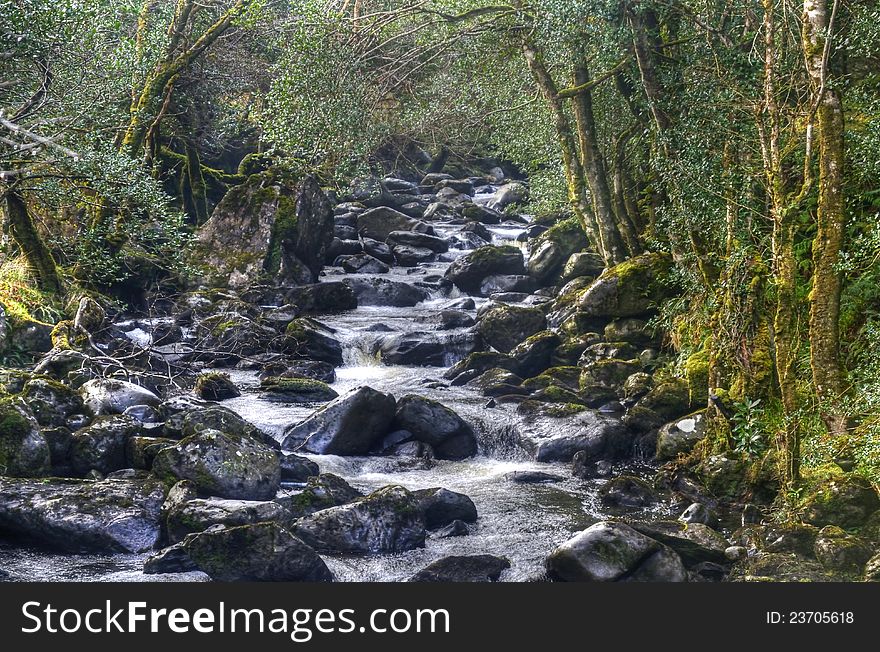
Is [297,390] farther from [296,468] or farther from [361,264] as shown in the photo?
[361,264]

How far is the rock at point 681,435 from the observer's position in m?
13.6

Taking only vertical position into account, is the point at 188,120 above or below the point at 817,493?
above

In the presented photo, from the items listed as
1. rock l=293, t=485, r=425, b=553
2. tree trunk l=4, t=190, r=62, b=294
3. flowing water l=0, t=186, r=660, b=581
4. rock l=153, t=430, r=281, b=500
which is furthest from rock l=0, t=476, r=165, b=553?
tree trunk l=4, t=190, r=62, b=294

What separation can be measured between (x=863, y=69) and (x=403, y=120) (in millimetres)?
12537

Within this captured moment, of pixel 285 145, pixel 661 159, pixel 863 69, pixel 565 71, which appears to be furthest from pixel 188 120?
pixel 863 69

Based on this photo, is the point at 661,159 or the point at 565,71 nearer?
the point at 661,159

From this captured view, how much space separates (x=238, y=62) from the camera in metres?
28.5

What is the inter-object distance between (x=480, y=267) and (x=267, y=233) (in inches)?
259

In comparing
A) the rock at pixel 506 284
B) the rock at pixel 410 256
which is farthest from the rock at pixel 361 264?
the rock at pixel 506 284

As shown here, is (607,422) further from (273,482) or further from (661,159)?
(273,482)

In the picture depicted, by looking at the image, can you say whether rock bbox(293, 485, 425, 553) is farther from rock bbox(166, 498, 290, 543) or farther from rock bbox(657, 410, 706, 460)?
rock bbox(657, 410, 706, 460)

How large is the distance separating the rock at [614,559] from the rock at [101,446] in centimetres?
641

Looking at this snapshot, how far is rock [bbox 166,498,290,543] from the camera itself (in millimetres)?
10258

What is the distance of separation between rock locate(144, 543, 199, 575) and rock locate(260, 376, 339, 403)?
293 inches
